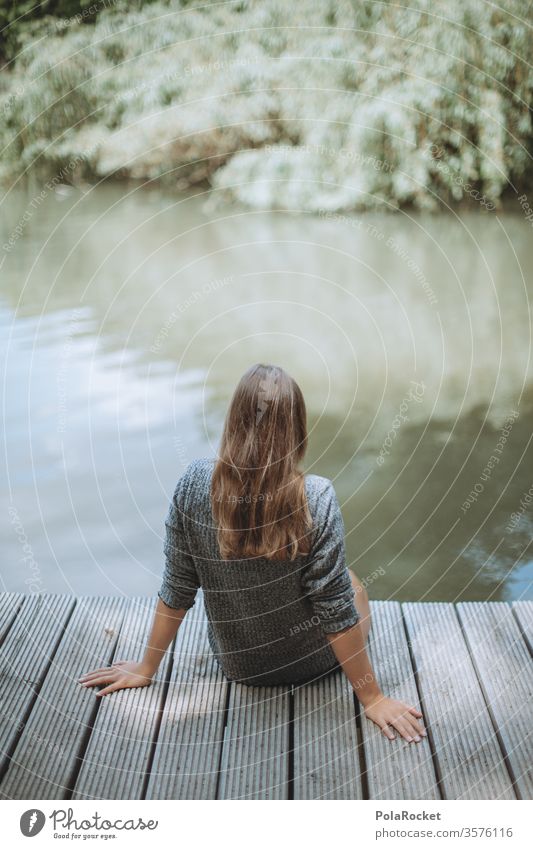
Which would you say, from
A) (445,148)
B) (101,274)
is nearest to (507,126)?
(445,148)

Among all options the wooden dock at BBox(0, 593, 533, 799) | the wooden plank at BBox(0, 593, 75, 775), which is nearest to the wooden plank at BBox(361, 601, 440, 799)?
the wooden dock at BBox(0, 593, 533, 799)

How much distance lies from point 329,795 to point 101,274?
5.83 metres

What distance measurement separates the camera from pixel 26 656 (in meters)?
1.92

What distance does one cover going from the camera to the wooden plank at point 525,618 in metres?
1.97

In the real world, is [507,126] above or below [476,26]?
below

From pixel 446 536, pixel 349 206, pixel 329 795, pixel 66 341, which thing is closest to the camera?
pixel 329 795

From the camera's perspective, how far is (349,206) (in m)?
8.12

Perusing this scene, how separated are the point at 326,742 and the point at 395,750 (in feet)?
0.42

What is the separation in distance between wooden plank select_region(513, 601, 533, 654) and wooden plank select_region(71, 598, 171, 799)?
31.4 inches

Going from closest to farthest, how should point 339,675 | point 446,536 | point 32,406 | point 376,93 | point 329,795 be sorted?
point 329,795 → point 339,675 → point 446,536 → point 32,406 → point 376,93

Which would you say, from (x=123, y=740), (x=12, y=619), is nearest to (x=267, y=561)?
(x=123, y=740)

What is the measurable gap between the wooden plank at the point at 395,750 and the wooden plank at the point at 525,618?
0.27 metres

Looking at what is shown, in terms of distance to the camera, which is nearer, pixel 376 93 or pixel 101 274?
pixel 101 274

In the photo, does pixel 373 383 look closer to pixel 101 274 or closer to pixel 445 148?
pixel 101 274
